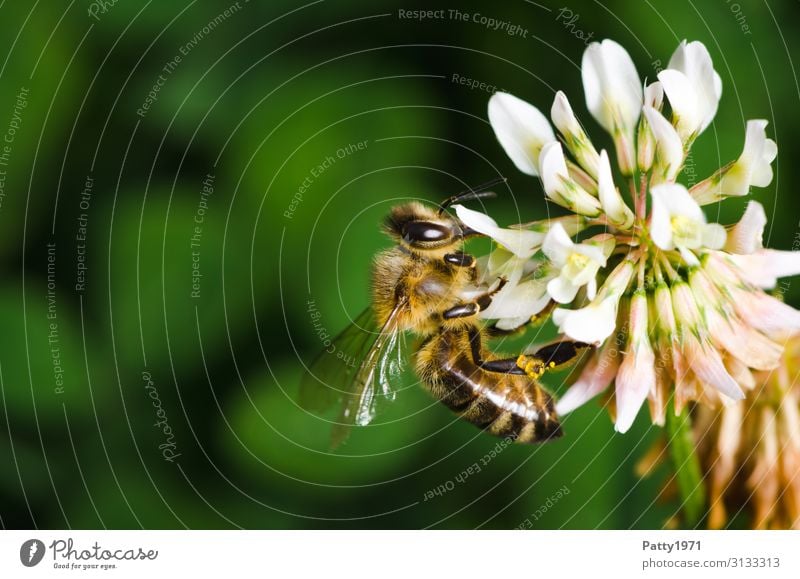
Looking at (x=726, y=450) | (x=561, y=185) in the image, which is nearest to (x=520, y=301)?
(x=561, y=185)

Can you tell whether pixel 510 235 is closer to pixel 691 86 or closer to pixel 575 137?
pixel 575 137

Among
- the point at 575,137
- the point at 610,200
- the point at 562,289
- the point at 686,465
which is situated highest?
the point at 575,137

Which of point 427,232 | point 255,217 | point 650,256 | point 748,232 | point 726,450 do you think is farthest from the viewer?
point 255,217

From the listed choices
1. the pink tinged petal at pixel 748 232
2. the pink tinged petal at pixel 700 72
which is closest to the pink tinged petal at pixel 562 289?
the pink tinged petal at pixel 748 232

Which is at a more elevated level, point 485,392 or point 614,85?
point 614,85

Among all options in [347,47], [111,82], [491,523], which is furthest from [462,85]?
[491,523]

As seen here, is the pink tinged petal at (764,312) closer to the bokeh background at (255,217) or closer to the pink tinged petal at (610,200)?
the pink tinged petal at (610,200)
